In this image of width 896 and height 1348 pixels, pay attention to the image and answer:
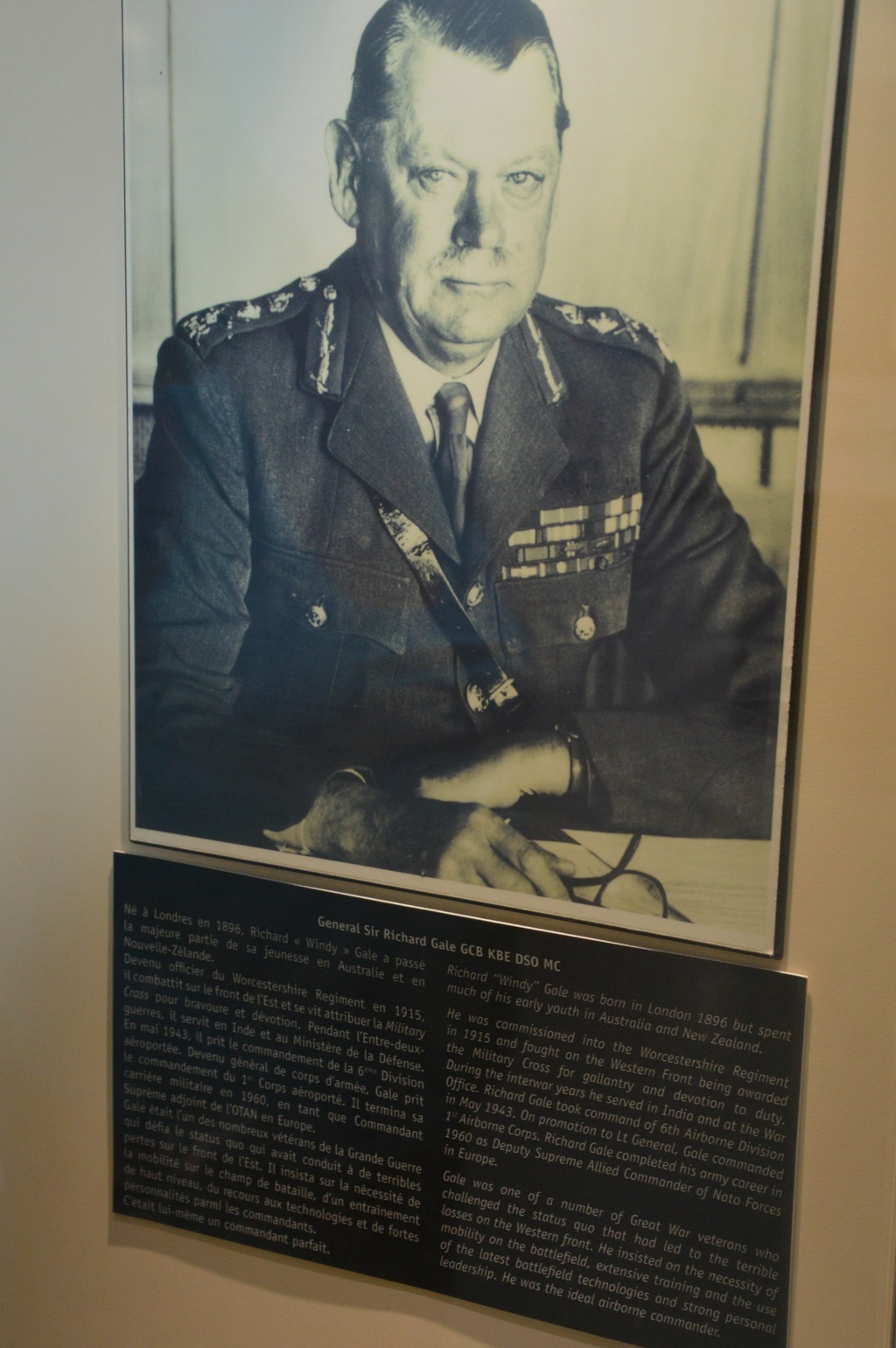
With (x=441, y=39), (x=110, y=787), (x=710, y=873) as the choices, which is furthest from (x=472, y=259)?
(x=110, y=787)

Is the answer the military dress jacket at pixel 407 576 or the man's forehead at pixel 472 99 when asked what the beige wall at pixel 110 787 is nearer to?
the military dress jacket at pixel 407 576

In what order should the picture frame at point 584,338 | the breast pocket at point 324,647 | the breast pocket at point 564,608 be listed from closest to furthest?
1. the picture frame at point 584,338
2. the breast pocket at point 564,608
3. the breast pocket at point 324,647

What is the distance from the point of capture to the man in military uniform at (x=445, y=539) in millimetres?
1358

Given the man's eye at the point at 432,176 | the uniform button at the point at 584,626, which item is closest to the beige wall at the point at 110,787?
the uniform button at the point at 584,626

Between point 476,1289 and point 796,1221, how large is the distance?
0.47m

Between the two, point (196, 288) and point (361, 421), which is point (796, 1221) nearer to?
point (361, 421)

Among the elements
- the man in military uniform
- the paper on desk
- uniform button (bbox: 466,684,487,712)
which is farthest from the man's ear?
the paper on desk

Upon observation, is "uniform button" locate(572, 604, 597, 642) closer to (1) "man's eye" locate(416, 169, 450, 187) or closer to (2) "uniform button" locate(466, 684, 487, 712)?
(2) "uniform button" locate(466, 684, 487, 712)

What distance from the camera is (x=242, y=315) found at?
5.09 feet

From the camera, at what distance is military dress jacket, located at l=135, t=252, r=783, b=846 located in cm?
135

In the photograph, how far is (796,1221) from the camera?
1381mm

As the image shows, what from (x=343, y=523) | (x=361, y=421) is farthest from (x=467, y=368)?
(x=343, y=523)

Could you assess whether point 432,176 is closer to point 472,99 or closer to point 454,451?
point 472,99

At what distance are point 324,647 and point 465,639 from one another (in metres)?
0.22
